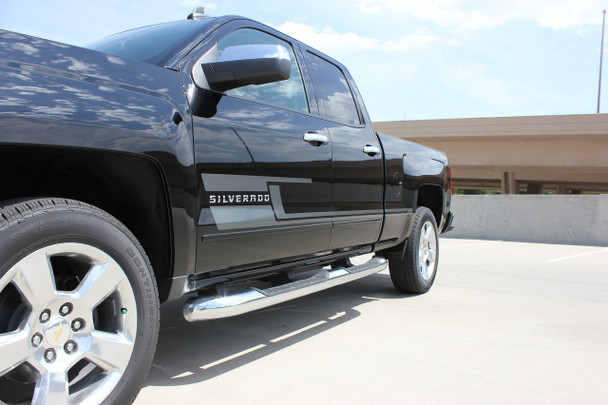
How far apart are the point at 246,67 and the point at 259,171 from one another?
1.86 feet

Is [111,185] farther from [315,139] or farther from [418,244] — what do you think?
[418,244]

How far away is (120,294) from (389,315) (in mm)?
2710

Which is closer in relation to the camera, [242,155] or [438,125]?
[242,155]

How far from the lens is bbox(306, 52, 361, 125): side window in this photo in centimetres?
394

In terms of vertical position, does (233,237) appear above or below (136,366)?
above

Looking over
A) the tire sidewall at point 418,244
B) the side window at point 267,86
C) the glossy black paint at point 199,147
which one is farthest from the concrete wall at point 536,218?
the side window at point 267,86

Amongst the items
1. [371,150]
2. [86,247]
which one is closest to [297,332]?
[371,150]

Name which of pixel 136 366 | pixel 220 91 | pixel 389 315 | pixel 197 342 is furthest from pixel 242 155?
pixel 389 315

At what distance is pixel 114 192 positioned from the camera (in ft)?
7.97

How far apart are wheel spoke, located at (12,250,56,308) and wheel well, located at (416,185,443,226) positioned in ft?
13.8

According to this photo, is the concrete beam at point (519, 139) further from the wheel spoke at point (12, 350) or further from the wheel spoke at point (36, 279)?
the wheel spoke at point (12, 350)

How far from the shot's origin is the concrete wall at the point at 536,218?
42.9 ft

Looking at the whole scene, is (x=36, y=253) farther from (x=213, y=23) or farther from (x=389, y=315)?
(x=389, y=315)

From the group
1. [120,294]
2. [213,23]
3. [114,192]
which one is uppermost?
[213,23]
